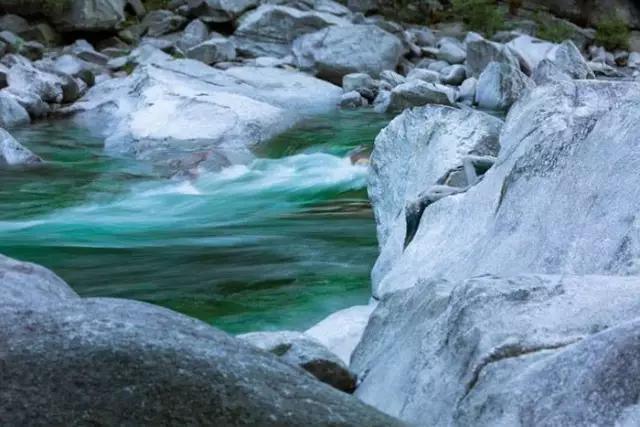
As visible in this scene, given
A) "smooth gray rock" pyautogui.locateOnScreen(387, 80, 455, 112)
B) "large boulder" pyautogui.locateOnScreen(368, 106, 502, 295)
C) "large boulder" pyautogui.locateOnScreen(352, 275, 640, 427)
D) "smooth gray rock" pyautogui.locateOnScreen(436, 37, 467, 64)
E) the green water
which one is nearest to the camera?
"large boulder" pyautogui.locateOnScreen(352, 275, 640, 427)

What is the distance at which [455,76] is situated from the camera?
17922mm

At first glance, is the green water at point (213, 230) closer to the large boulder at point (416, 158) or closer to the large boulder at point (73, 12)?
the large boulder at point (416, 158)

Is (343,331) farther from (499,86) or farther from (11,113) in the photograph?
(499,86)

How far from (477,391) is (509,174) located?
1715 mm

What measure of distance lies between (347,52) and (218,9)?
17.2ft

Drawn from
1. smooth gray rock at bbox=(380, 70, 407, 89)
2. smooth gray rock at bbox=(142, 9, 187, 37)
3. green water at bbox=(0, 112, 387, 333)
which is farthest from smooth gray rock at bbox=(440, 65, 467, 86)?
smooth gray rock at bbox=(142, 9, 187, 37)

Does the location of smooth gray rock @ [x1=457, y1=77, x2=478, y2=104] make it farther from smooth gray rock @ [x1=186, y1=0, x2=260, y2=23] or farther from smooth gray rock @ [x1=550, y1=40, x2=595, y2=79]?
smooth gray rock @ [x1=186, y1=0, x2=260, y2=23]

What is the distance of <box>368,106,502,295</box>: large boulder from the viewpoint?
Result: 17.0 ft

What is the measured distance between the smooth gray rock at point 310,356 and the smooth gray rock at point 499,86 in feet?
39.9

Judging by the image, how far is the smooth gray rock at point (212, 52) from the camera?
1888cm

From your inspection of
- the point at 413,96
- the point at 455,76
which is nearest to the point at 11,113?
the point at 413,96

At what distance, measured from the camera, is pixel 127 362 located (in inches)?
87.8

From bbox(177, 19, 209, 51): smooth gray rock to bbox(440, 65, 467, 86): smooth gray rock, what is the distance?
570 centimetres

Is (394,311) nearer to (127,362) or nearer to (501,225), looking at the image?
(501,225)
